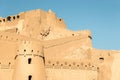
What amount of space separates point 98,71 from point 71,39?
20.1 ft

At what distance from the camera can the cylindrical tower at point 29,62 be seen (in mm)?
33688

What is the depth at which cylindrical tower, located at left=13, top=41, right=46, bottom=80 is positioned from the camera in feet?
111

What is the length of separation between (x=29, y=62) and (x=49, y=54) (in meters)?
5.52

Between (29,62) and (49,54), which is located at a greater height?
(49,54)

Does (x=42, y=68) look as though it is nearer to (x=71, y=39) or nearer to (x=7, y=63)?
(x=7, y=63)

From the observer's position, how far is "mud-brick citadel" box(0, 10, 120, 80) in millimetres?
34438

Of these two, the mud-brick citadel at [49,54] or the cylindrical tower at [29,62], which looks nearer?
the cylindrical tower at [29,62]

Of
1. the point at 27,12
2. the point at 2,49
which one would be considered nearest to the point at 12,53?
the point at 2,49

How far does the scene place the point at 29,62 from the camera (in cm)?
3431

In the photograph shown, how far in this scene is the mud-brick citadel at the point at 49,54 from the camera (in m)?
34.4

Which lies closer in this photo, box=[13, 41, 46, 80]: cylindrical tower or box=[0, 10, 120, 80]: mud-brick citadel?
box=[13, 41, 46, 80]: cylindrical tower

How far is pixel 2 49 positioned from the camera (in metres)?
37.4

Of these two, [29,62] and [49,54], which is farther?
[49,54]

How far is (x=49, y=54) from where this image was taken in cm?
3950
